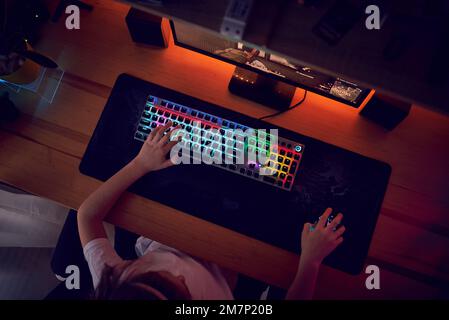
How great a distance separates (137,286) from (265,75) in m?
0.74

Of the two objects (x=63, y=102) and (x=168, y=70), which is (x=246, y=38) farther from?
(x=63, y=102)

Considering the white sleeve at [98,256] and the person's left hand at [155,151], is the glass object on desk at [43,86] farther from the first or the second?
the white sleeve at [98,256]

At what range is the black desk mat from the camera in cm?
99

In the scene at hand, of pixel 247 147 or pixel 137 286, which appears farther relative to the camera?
pixel 247 147

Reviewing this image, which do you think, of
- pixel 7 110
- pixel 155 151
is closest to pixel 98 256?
pixel 155 151

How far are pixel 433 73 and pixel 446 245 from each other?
2.01ft

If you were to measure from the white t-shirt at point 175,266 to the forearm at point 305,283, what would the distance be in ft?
0.79

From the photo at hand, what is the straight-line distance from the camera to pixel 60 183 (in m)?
1.02

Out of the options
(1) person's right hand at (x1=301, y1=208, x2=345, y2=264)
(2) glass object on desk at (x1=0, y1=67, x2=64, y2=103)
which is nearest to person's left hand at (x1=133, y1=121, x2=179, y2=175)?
(2) glass object on desk at (x1=0, y1=67, x2=64, y2=103)

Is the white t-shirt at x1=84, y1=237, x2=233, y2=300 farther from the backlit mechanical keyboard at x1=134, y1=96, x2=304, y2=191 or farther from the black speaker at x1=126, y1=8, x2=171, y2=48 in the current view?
the black speaker at x1=126, y1=8, x2=171, y2=48

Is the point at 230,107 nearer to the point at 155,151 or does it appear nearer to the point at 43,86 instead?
the point at 155,151

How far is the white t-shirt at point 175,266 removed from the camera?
3.16 feet

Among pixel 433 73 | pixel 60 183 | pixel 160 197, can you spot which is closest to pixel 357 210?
pixel 433 73

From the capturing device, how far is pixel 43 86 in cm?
105
